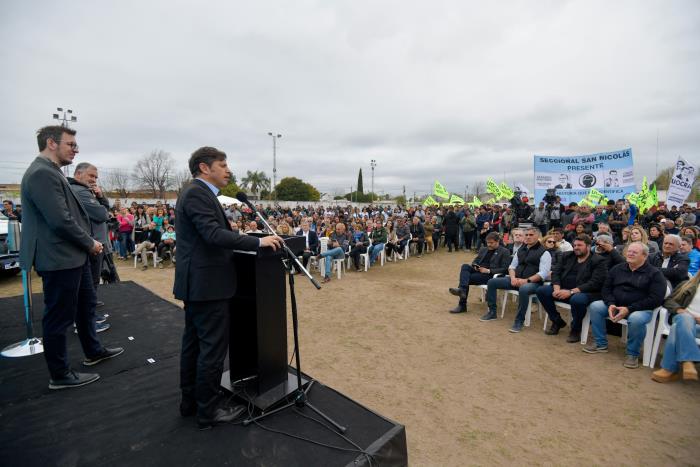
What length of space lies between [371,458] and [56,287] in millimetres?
2561

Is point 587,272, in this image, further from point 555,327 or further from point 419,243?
point 419,243

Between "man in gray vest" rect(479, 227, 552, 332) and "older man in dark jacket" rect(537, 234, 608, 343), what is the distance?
0.20 metres

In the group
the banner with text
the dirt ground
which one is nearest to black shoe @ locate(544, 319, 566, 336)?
the dirt ground

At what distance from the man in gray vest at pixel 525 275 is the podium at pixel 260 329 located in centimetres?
366

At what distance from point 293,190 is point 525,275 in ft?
163

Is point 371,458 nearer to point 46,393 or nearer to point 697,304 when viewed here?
point 46,393

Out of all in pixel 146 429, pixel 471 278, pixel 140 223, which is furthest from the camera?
pixel 140 223

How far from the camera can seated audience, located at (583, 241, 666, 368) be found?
3713mm

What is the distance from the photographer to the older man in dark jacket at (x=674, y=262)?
4372 millimetres

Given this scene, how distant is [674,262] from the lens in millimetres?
4508

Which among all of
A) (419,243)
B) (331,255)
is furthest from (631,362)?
(419,243)

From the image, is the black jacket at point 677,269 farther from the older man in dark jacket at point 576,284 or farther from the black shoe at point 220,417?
the black shoe at point 220,417

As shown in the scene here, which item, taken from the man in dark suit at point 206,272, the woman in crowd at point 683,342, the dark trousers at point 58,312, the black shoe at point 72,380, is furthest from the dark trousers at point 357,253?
the man in dark suit at point 206,272

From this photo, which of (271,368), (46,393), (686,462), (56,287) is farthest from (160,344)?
(686,462)
